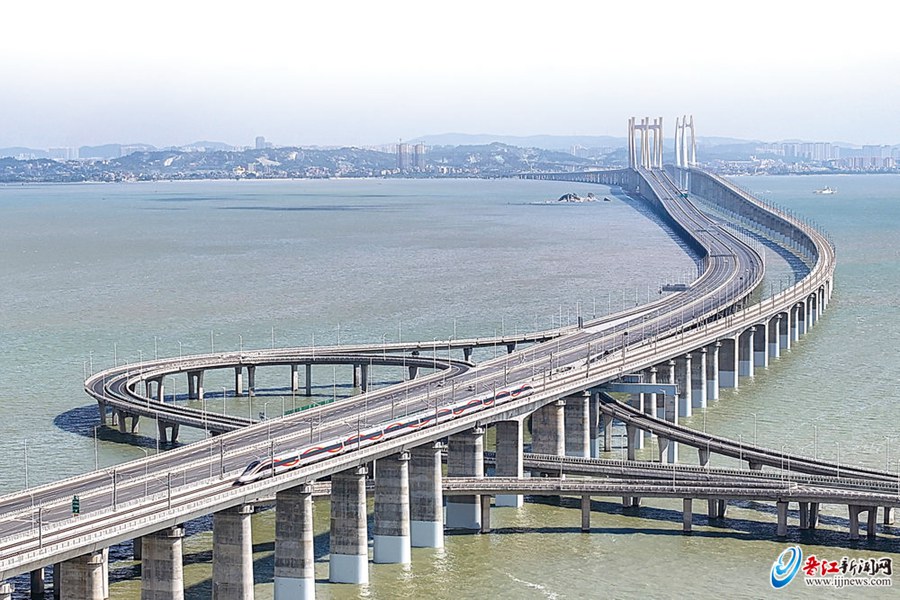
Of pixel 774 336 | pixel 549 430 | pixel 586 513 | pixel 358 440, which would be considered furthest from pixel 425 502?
pixel 774 336

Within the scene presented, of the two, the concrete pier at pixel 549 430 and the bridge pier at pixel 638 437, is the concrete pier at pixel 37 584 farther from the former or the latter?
the bridge pier at pixel 638 437

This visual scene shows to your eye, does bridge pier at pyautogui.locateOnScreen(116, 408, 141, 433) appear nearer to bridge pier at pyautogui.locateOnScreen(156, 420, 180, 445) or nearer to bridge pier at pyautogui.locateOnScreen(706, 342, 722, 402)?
bridge pier at pyautogui.locateOnScreen(156, 420, 180, 445)

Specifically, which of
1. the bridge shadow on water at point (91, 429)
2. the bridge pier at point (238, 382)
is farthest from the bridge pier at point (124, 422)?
the bridge pier at point (238, 382)

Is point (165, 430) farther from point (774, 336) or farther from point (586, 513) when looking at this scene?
point (774, 336)

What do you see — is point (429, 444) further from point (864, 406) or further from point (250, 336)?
point (250, 336)

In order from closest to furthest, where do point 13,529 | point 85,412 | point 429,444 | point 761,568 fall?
point 13,529
point 761,568
point 429,444
point 85,412

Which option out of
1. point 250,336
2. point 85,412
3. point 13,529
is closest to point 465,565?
point 13,529
